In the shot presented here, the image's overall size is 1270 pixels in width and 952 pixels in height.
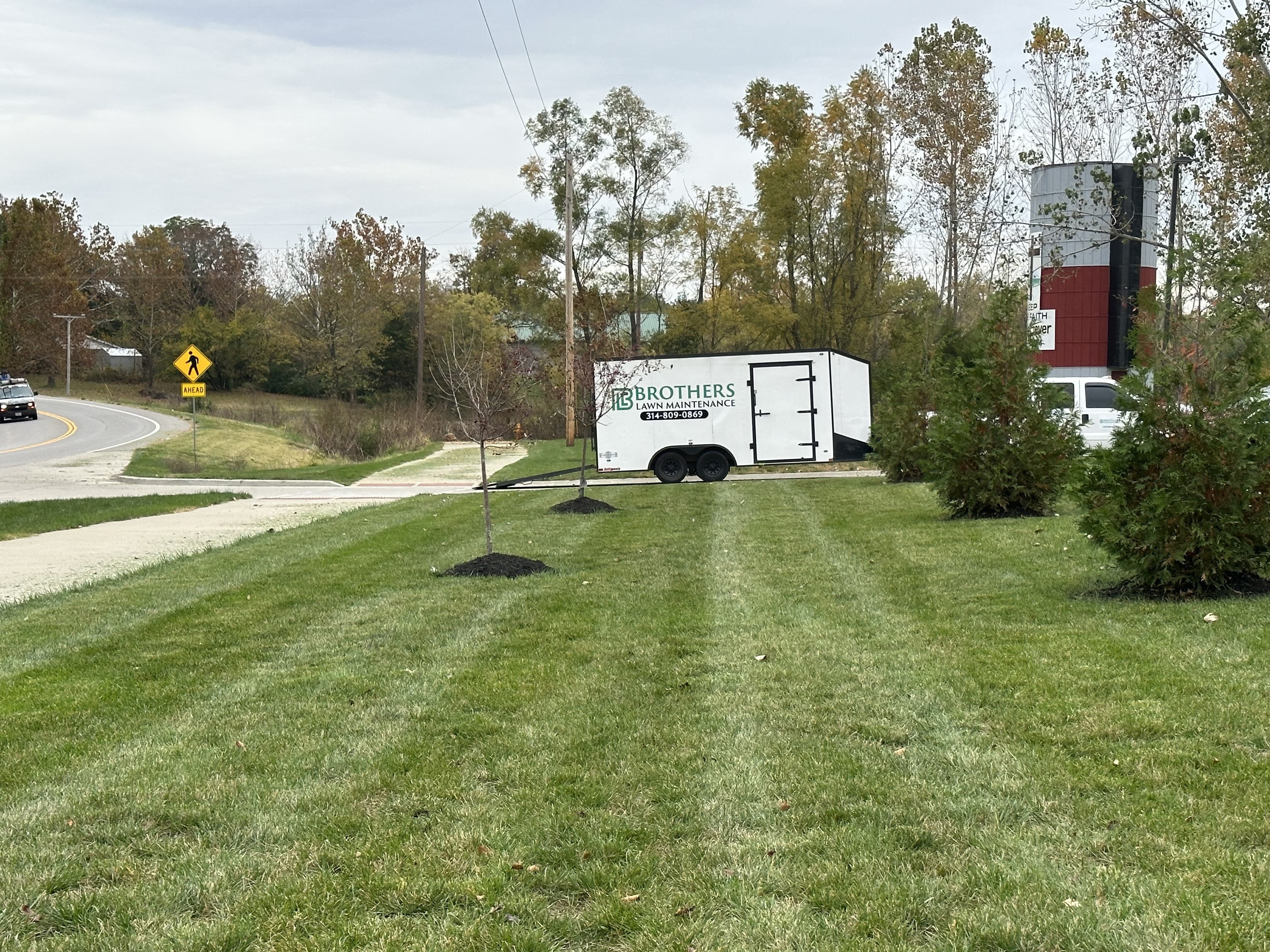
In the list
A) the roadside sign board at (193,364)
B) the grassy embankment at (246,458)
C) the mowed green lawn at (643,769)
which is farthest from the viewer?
the roadside sign board at (193,364)

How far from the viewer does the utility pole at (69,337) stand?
244ft

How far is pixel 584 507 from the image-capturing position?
18.7 m

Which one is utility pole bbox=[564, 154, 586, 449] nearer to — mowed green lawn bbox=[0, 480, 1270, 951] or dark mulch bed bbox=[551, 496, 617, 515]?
dark mulch bed bbox=[551, 496, 617, 515]

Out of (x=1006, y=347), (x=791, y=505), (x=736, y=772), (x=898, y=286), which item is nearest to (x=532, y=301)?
(x=898, y=286)

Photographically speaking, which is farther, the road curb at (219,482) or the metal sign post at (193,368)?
the metal sign post at (193,368)

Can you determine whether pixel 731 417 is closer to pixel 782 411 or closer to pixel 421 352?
pixel 782 411

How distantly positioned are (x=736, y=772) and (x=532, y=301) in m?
51.5

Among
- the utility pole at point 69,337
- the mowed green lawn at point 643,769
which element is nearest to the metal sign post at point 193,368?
the mowed green lawn at point 643,769

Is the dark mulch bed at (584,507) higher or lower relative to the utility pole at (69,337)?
lower

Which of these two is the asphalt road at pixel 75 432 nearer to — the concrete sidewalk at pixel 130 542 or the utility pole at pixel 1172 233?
the concrete sidewalk at pixel 130 542

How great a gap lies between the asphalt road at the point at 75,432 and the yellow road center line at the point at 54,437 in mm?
31

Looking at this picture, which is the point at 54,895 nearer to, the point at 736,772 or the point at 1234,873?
the point at 736,772

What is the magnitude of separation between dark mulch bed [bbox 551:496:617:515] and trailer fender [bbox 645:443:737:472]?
6237mm

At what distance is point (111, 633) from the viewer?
355 inches
